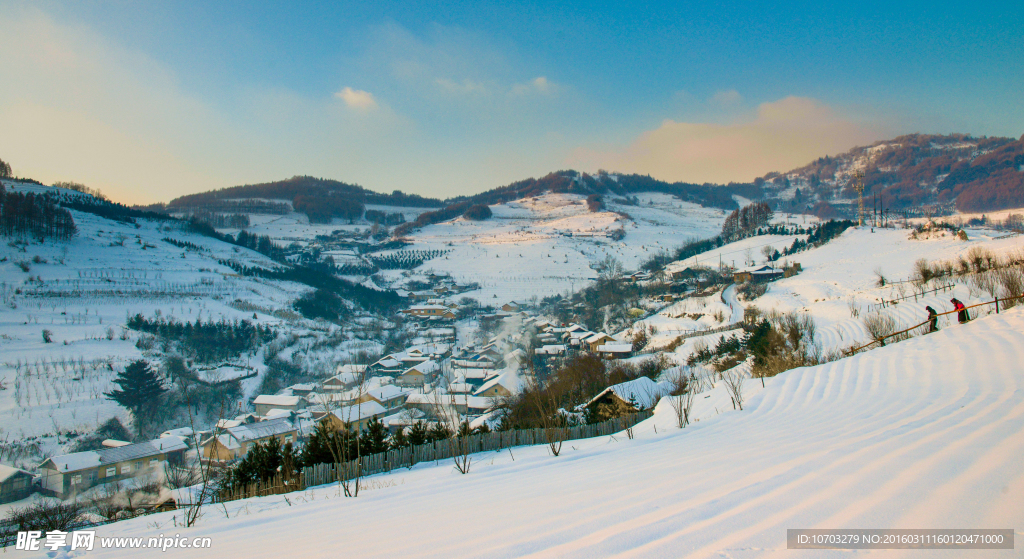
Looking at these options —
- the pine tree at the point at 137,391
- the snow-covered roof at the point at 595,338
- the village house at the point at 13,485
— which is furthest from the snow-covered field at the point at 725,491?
the snow-covered roof at the point at 595,338

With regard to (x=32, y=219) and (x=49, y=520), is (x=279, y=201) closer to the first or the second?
(x=32, y=219)

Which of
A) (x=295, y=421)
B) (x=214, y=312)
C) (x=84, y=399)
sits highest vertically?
(x=214, y=312)

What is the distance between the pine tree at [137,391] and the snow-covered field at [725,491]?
31.3 metres

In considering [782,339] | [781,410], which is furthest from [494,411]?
[781,410]

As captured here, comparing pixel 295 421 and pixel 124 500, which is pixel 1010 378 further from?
pixel 295 421

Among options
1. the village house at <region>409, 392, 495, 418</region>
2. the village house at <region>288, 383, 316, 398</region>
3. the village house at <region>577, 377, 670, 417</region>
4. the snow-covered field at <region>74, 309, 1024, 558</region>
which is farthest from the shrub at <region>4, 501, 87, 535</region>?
the village house at <region>288, 383, 316, 398</region>

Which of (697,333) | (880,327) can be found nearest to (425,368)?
(697,333)

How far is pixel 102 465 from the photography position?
882 inches

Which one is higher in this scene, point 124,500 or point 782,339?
point 782,339

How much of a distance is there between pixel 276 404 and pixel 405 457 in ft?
91.1

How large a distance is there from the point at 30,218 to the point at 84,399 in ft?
166

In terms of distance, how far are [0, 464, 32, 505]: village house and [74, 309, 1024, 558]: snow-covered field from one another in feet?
65.8

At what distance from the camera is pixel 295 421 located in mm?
31484

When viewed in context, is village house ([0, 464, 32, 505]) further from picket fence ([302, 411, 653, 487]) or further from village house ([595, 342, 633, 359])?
village house ([595, 342, 633, 359])
